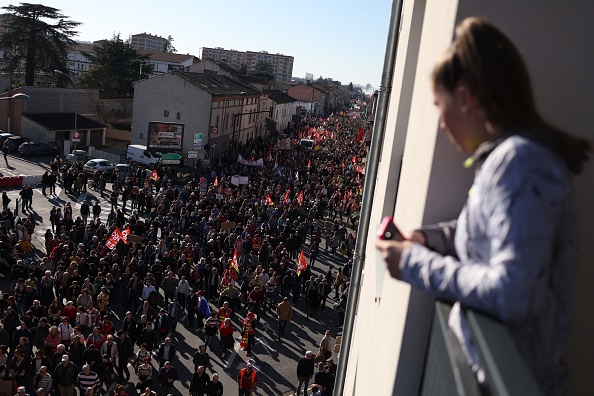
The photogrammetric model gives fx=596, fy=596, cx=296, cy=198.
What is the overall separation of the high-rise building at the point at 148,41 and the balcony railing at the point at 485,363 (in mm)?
190110

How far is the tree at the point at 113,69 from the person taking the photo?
6088 cm

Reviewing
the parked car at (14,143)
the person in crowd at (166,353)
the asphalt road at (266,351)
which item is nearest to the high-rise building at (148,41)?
the parked car at (14,143)

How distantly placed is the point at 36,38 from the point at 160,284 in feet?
137

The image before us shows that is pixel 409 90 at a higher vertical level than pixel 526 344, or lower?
higher

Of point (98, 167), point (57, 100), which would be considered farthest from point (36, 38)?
point (98, 167)

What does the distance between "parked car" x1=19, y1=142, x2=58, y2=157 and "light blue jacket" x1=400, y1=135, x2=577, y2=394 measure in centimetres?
4125

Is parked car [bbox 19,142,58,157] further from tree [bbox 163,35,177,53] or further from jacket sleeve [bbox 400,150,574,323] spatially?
tree [bbox 163,35,177,53]

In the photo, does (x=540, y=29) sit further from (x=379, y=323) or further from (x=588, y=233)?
(x=379, y=323)

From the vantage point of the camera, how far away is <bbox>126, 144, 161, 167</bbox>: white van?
38.9 m

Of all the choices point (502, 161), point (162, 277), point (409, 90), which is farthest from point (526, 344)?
point (162, 277)

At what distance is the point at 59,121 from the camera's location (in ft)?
151

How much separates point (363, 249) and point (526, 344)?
448 centimetres

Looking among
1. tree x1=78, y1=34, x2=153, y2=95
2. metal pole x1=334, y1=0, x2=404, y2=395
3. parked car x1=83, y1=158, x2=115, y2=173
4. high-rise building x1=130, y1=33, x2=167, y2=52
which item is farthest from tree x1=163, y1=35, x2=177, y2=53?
metal pole x1=334, y1=0, x2=404, y2=395

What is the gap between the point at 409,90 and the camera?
4.50 m
